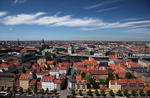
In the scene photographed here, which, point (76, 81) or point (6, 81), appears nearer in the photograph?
point (76, 81)

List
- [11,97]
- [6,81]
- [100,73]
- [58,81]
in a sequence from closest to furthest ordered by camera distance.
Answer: [11,97], [58,81], [6,81], [100,73]

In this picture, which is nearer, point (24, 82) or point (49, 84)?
point (49, 84)

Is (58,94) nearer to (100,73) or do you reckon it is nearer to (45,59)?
(100,73)

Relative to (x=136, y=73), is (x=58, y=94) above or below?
below

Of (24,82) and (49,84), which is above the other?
(24,82)

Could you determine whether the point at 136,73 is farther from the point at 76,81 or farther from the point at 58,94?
the point at 58,94

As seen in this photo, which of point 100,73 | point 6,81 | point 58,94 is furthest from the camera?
point 100,73

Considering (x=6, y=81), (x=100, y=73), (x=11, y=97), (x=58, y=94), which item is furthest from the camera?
(x=100, y=73)

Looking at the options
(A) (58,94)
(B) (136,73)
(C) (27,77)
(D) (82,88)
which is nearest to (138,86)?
(B) (136,73)

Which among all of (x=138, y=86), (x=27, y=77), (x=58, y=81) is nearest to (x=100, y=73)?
(x=138, y=86)
